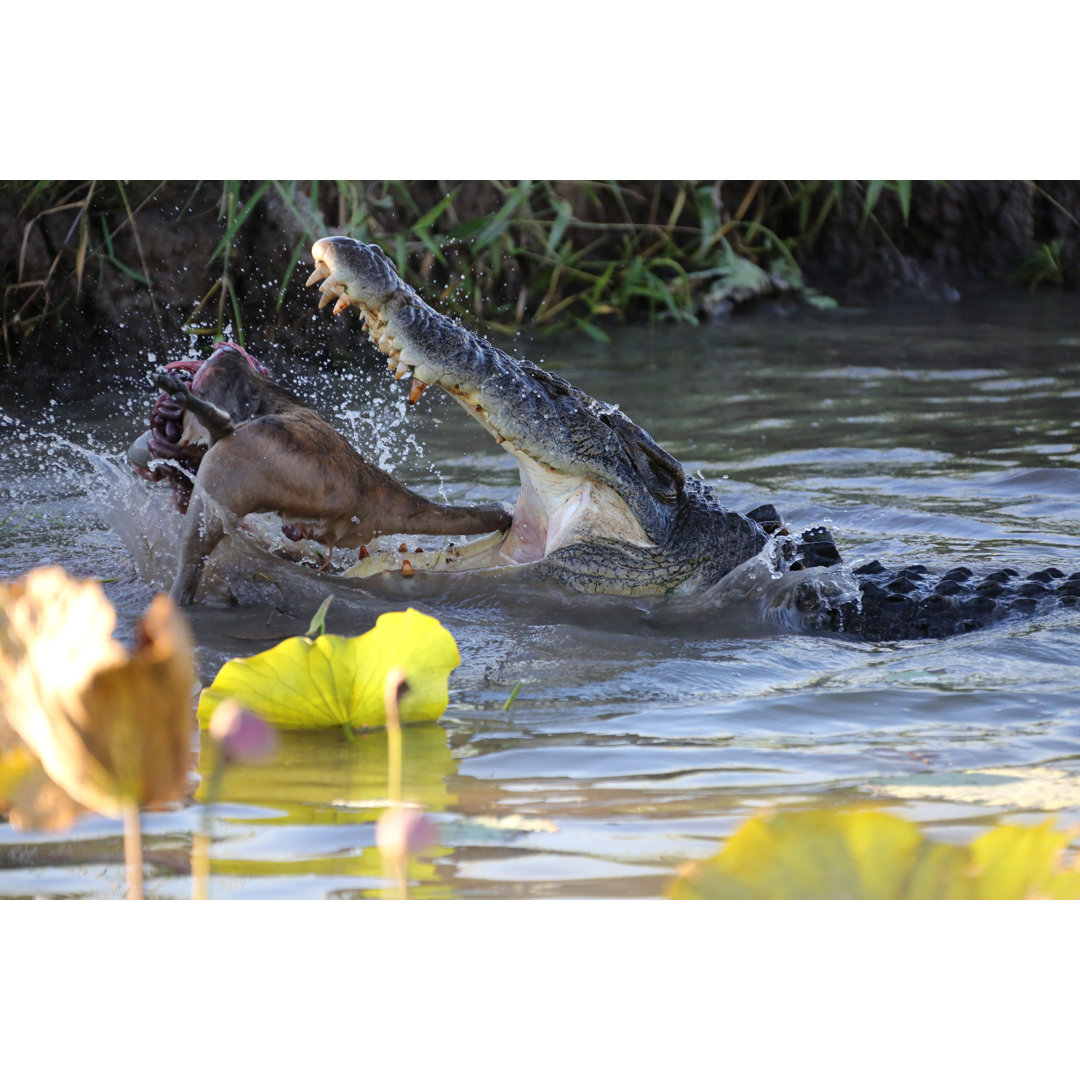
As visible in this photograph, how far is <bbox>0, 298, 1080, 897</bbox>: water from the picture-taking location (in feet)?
6.34

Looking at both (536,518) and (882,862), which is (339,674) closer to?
(882,862)

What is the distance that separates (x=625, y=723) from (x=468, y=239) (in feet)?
19.2

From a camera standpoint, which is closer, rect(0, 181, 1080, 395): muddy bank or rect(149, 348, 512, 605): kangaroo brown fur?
rect(149, 348, 512, 605): kangaroo brown fur

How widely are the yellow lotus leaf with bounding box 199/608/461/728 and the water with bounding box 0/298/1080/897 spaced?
0.30 ft

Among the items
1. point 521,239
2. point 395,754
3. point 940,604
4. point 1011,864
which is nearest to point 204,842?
point 395,754

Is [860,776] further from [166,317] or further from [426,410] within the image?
[166,317]

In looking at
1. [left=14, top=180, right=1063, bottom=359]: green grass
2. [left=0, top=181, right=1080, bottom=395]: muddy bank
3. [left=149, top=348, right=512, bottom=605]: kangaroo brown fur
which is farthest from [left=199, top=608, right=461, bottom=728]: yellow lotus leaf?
[left=14, top=180, right=1063, bottom=359]: green grass

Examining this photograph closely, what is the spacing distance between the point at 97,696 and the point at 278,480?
83.4 inches

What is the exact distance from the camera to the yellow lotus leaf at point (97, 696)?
3.17 ft

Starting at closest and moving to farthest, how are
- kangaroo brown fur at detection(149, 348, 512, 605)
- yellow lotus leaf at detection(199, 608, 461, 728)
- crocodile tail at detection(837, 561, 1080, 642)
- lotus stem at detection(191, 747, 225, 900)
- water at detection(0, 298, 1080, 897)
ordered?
lotus stem at detection(191, 747, 225, 900) → water at detection(0, 298, 1080, 897) → yellow lotus leaf at detection(199, 608, 461, 728) → kangaroo brown fur at detection(149, 348, 512, 605) → crocodile tail at detection(837, 561, 1080, 642)

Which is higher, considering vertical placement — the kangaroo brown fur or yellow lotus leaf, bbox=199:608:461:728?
the kangaroo brown fur

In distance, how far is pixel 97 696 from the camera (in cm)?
97

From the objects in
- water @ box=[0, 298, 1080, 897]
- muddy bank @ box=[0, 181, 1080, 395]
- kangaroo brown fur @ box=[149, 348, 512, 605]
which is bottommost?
water @ box=[0, 298, 1080, 897]

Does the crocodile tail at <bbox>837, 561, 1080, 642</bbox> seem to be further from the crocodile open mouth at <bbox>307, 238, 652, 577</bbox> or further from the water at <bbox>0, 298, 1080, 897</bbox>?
the crocodile open mouth at <bbox>307, 238, 652, 577</bbox>
